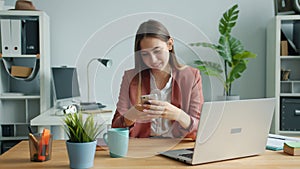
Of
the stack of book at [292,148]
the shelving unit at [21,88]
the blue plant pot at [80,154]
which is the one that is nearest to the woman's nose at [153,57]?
the blue plant pot at [80,154]

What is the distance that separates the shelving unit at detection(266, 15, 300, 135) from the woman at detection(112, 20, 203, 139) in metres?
1.46

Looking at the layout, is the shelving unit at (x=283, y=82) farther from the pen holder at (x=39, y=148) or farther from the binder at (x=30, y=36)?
the pen holder at (x=39, y=148)

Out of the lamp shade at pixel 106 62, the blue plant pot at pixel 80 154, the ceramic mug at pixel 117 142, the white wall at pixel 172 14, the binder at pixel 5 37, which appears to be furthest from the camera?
the white wall at pixel 172 14

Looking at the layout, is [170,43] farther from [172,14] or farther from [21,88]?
[21,88]

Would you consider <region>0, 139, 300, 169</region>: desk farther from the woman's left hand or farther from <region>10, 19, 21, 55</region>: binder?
<region>10, 19, 21, 55</region>: binder

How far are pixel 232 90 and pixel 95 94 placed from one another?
78.9 inches

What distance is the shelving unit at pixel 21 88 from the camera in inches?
104

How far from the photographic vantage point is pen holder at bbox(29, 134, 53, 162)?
3.54ft

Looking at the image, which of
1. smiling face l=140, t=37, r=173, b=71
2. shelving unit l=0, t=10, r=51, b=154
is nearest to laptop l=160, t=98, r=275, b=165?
smiling face l=140, t=37, r=173, b=71

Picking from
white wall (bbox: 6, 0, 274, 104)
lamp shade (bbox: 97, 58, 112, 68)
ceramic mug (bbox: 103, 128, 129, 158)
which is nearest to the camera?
ceramic mug (bbox: 103, 128, 129, 158)

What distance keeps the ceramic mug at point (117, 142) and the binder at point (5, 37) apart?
1798mm

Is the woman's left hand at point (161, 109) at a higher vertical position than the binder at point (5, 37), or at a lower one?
lower

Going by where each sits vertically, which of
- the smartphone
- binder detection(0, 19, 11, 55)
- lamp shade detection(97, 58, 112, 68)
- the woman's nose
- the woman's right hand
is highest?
binder detection(0, 19, 11, 55)

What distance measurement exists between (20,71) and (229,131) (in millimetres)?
2049
